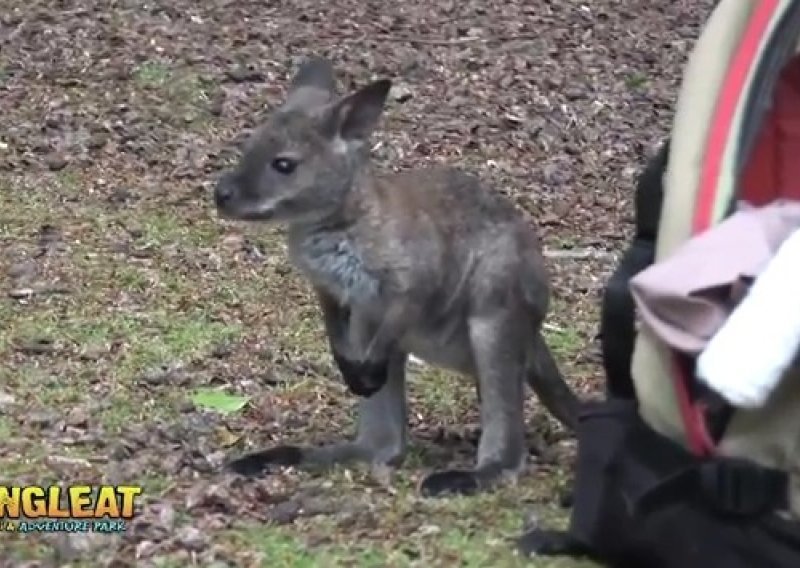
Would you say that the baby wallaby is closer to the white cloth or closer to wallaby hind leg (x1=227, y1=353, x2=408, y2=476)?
wallaby hind leg (x1=227, y1=353, x2=408, y2=476)

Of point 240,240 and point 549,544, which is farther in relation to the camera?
point 240,240

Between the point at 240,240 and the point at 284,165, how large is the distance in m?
2.66

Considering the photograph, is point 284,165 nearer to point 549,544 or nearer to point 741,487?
point 549,544

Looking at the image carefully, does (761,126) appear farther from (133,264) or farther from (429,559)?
(133,264)

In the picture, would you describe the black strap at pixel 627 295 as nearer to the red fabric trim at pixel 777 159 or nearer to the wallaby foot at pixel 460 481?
the red fabric trim at pixel 777 159

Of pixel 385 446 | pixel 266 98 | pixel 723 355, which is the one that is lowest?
pixel 266 98

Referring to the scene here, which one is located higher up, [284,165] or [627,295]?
[627,295]

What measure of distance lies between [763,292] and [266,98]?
6.25 m

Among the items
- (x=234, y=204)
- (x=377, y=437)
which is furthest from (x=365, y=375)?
(x=234, y=204)

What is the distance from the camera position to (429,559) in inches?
156

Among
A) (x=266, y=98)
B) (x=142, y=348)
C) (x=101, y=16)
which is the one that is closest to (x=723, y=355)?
(x=142, y=348)

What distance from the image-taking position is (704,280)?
3352 millimetres

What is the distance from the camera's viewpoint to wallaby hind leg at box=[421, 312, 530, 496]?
4.58m

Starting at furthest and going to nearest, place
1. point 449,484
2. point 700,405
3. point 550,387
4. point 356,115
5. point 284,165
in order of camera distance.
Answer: point 550,387 → point 356,115 → point 284,165 → point 449,484 → point 700,405
